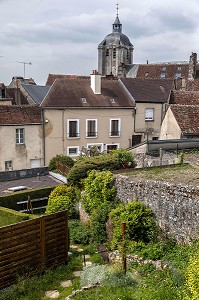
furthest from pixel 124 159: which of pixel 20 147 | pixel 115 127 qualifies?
pixel 115 127

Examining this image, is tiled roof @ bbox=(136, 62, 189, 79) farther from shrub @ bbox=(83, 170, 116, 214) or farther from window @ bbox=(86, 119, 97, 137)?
shrub @ bbox=(83, 170, 116, 214)

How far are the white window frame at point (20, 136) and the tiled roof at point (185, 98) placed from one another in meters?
12.0

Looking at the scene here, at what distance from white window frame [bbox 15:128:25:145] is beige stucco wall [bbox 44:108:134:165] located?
180 cm

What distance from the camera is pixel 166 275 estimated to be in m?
6.95

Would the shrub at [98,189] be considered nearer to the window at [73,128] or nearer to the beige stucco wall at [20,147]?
the beige stucco wall at [20,147]

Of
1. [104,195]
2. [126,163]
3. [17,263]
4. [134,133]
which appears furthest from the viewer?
[134,133]

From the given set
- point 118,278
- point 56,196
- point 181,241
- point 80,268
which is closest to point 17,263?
point 80,268

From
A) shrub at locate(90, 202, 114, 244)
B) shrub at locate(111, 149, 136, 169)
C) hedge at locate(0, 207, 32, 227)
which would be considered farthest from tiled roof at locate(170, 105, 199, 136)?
hedge at locate(0, 207, 32, 227)

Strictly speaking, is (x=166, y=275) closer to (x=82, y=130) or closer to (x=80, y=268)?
(x=80, y=268)

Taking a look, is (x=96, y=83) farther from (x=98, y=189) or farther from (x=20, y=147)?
(x=98, y=189)

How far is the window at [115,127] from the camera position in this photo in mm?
28359

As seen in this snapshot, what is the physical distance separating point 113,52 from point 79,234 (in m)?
63.4

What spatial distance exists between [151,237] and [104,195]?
2506 mm

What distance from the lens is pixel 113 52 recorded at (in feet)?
230
